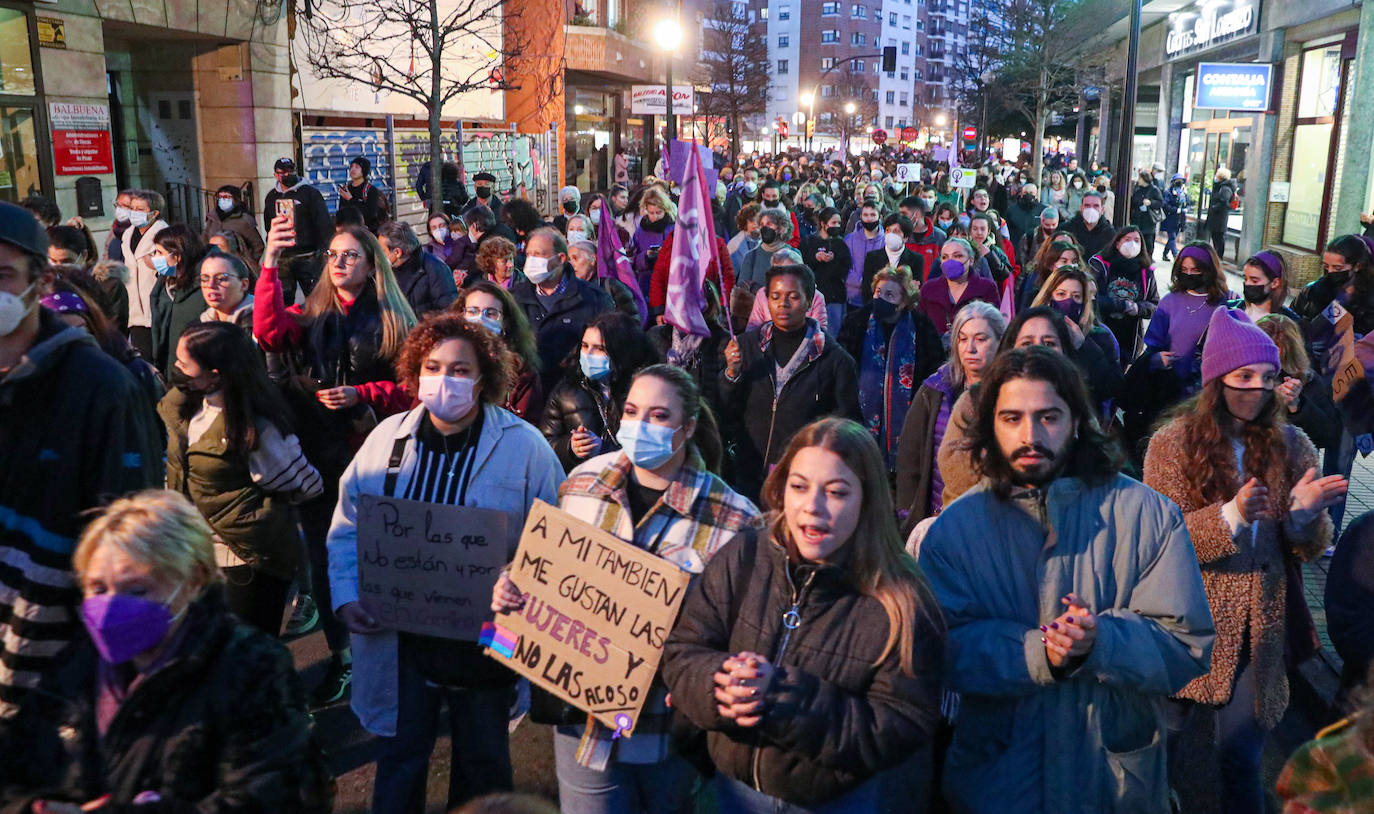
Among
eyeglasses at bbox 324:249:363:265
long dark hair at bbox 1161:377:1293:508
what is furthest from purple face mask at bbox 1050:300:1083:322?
eyeglasses at bbox 324:249:363:265

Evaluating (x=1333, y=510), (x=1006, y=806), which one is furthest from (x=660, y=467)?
Result: (x=1333, y=510)

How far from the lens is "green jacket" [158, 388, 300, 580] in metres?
4.34

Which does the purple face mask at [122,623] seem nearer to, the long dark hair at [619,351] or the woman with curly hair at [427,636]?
the woman with curly hair at [427,636]

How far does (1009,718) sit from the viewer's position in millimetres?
2846

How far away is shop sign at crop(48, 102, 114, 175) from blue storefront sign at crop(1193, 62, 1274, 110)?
16216mm

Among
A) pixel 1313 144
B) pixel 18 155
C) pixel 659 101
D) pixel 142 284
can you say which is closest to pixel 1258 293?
pixel 142 284

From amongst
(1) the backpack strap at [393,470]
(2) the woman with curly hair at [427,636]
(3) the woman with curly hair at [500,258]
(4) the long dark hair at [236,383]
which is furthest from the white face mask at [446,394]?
(3) the woman with curly hair at [500,258]

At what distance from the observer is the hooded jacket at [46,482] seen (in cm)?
280

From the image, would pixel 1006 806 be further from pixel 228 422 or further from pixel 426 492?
pixel 228 422

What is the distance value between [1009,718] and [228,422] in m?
3.05

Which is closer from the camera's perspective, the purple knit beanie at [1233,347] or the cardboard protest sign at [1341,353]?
the purple knit beanie at [1233,347]

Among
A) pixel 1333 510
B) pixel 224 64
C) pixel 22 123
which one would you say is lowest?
pixel 1333 510

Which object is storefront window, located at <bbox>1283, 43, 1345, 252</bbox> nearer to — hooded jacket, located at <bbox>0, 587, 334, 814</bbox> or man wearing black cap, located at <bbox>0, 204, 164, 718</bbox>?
man wearing black cap, located at <bbox>0, 204, 164, 718</bbox>

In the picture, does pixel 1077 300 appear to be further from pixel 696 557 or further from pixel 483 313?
pixel 696 557
